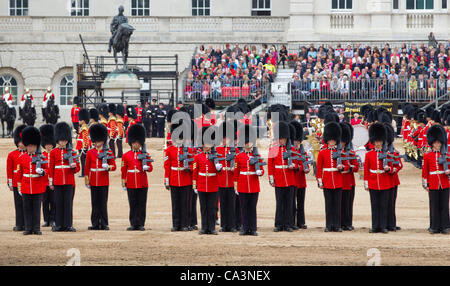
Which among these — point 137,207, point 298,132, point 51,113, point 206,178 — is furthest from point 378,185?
point 51,113

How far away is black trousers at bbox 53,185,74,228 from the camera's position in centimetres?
1297

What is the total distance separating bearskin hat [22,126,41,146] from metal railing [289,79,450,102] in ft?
55.4

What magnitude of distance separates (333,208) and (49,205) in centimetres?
349

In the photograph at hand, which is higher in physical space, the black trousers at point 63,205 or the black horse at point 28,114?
the black horse at point 28,114

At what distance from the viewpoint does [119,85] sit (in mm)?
30500

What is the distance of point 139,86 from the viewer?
3105cm

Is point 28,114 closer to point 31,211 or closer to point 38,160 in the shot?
point 38,160

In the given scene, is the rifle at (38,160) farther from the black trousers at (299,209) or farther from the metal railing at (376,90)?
the metal railing at (376,90)

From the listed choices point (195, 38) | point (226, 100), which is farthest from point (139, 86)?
point (195, 38)

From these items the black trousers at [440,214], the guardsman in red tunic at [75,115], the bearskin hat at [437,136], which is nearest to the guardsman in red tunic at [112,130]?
the guardsman in red tunic at [75,115]

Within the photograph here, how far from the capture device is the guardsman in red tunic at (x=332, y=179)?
1291 centimetres

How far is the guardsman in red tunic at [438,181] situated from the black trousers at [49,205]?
4.39m
